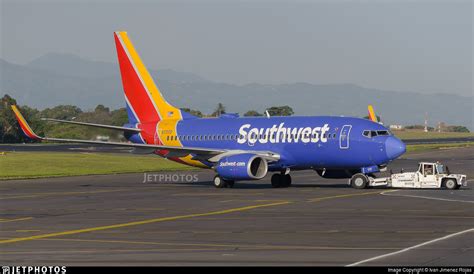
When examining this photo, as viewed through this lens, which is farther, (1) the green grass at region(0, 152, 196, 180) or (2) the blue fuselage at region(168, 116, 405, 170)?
(1) the green grass at region(0, 152, 196, 180)

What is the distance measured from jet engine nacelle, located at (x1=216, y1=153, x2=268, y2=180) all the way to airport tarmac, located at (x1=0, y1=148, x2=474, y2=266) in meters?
0.98

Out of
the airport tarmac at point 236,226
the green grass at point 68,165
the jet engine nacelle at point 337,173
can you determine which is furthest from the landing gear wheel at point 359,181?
the green grass at point 68,165

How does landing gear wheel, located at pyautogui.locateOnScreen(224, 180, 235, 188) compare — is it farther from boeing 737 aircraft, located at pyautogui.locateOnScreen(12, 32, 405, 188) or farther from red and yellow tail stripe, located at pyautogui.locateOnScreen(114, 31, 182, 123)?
red and yellow tail stripe, located at pyautogui.locateOnScreen(114, 31, 182, 123)

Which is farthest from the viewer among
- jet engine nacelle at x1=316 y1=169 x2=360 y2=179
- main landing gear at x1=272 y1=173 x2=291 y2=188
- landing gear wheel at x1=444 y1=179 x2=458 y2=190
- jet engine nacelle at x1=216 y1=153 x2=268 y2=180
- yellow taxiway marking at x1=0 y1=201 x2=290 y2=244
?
main landing gear at x1=272 y1=173 x2=291 y2=188

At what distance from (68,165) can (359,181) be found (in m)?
37.7

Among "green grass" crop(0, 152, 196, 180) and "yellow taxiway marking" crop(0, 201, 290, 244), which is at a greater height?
"green grass" crop(0, 152, 196, 180)

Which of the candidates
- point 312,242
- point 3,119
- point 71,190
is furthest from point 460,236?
point 3,119

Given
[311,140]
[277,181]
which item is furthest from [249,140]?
[311,140]

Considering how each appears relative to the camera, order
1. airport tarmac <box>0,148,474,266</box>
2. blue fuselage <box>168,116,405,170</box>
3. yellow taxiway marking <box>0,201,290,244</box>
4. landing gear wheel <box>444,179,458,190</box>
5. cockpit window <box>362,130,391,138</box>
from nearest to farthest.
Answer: airport tarmac <box>0,148,474,266</box> < yellow taxiway marking <box>0,201,290,244</box> < landing gear wheel <box>444,179,458,190</box> < blue fuselage <box>168,116,405,170</box> < cockpit window <box>362,130,391,138</box>

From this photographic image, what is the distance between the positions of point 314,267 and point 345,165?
32168 millimetres

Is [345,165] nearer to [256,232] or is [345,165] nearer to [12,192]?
[12,192]

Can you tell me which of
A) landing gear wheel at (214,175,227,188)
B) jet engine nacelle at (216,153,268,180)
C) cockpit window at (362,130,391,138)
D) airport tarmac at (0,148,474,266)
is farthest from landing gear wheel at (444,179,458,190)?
landing gear wheel at (214,175,227,188)

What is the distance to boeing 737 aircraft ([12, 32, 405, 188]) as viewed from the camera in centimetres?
5425

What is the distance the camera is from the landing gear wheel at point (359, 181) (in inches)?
2149
